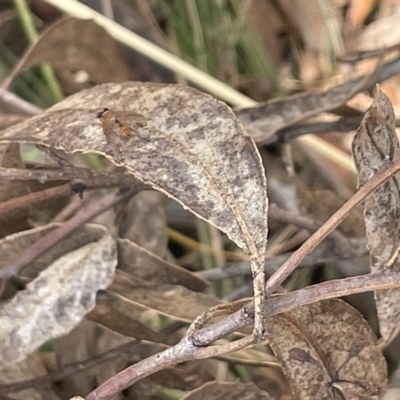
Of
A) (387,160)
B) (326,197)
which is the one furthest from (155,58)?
(387,160)

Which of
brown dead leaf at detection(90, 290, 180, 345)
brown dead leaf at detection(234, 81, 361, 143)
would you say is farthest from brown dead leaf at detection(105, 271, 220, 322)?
brown dead leaf at detection(234, 81, 361, 143)

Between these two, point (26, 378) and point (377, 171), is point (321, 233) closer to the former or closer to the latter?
point (377, 171)

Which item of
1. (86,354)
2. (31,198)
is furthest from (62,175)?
(86,354)

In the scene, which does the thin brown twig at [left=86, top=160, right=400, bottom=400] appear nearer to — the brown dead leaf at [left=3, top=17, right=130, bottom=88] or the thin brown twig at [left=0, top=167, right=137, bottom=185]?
the thin brown twig at [left=0, top=167, right=137, bottom=185]

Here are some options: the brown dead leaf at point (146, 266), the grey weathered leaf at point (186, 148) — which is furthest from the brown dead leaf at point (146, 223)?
the grey weathered leaf at point (186, 148)

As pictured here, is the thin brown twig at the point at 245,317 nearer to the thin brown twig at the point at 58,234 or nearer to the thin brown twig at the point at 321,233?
the thin brown twig at the point at 321,233
